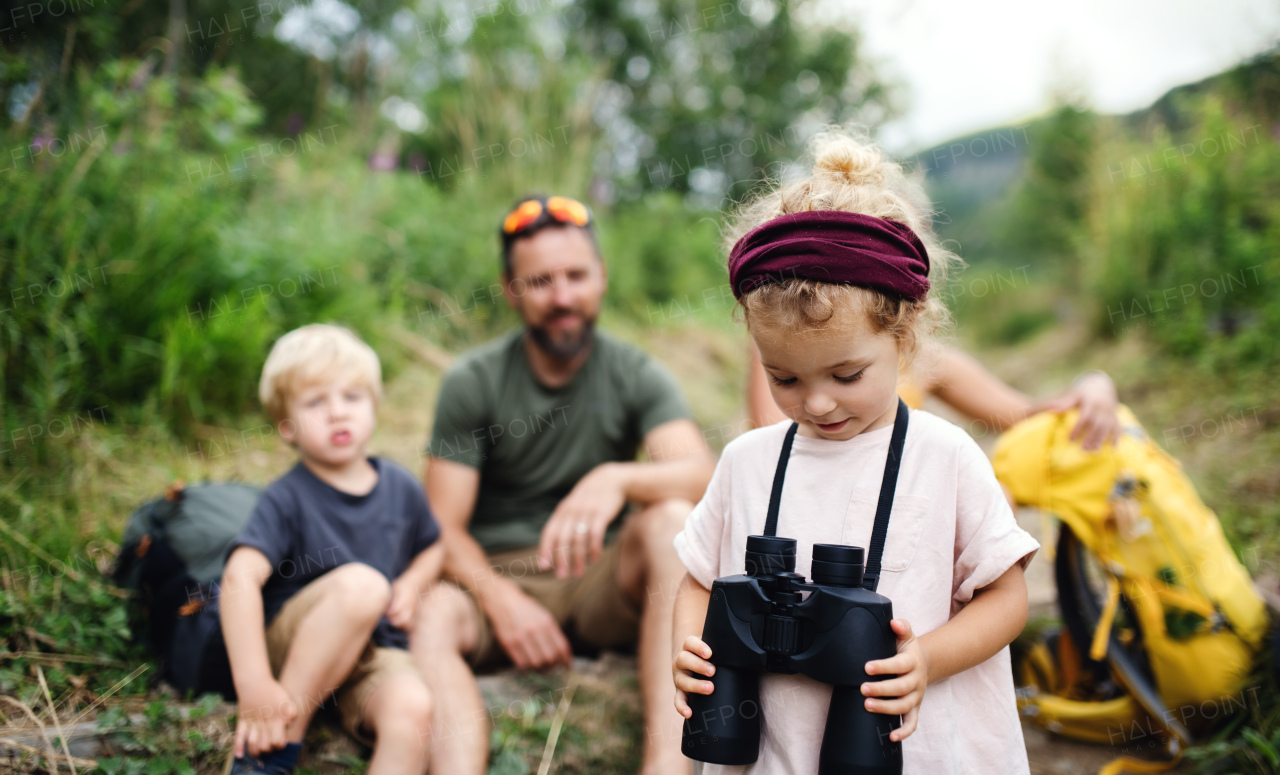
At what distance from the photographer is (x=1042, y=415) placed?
7.43ft

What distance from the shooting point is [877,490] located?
46.4 inches

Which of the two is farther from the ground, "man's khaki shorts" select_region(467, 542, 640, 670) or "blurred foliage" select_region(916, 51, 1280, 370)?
"blurred foliage" select_region(916, 51, 1280, 370)

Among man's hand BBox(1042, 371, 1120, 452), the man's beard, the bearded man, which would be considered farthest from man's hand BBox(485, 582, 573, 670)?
man's hand BBox(1042, 371, 1120, 452)

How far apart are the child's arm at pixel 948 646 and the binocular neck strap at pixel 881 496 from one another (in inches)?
4.4

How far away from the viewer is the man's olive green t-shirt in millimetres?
2600

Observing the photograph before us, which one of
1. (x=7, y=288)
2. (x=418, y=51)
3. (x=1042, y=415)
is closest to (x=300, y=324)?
(x=7, y=288)

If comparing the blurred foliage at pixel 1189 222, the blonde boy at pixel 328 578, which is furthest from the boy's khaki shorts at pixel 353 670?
the blurred foliage at pixel 1189 222

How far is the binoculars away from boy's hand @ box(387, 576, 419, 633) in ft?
3.84

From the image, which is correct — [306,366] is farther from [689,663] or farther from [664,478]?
[689,663]

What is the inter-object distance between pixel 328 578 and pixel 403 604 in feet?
1.08

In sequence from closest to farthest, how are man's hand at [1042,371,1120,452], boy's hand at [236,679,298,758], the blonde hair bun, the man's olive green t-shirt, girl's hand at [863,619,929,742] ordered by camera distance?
girl's hand at [863,619,929,742] < the blonde hair bun < boy's hand at [236,679,298,758] < man's hand at [1042,371,1120,452] < the man's olive green t-shirt

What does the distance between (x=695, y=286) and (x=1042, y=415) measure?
22.1ft

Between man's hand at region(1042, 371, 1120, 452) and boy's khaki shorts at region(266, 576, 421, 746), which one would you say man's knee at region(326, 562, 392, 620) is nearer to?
boy's khaki shorts at region(266, 576, 421, 746)

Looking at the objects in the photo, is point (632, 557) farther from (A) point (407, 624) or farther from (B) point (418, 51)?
(B) point (418, 51)
